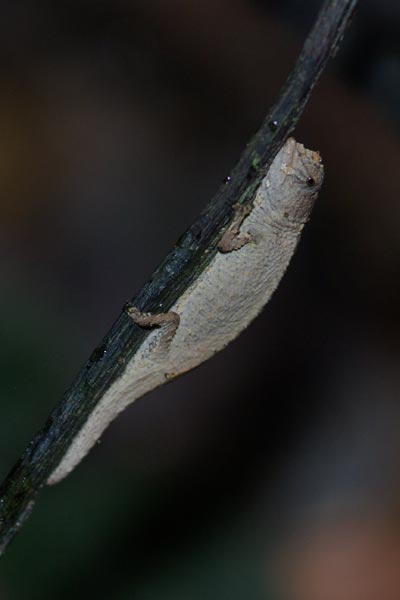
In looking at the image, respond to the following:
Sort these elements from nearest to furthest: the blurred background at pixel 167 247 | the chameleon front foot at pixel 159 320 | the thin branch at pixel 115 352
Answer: the thin branch at pixel 115 352, the chameleon front foot at pixel 159 320, the blurred background at pixel 167 247

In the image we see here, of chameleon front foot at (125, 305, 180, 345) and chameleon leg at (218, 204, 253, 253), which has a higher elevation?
chameleon leg at (218, 204, 253, 253)

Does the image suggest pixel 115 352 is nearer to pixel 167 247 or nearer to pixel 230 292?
pixel 230 292

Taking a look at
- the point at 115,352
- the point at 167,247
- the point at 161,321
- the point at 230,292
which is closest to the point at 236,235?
the point at 230,292

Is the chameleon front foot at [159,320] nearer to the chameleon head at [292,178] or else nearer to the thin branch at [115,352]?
the thin branch at [115,352]

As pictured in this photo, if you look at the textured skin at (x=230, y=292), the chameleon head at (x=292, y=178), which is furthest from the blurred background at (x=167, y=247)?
the chameleon head at (x=292, y=178)

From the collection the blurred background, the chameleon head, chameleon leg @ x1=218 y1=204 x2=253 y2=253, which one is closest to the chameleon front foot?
chameleon leg @ x1=218 y1=204 x2=253 y2=253

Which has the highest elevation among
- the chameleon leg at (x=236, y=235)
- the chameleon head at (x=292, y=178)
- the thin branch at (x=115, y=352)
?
the chameleon head at (x=292, y=178)

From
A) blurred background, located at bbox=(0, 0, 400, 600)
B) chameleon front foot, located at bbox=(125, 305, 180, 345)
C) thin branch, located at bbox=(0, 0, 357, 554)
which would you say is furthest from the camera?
blurred background, located at bbox=(0, 0, 400, 600)

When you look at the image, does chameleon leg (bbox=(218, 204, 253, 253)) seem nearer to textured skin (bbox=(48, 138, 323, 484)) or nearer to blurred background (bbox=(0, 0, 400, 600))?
textured skin (bbox=(48, 138, 323, 484))
